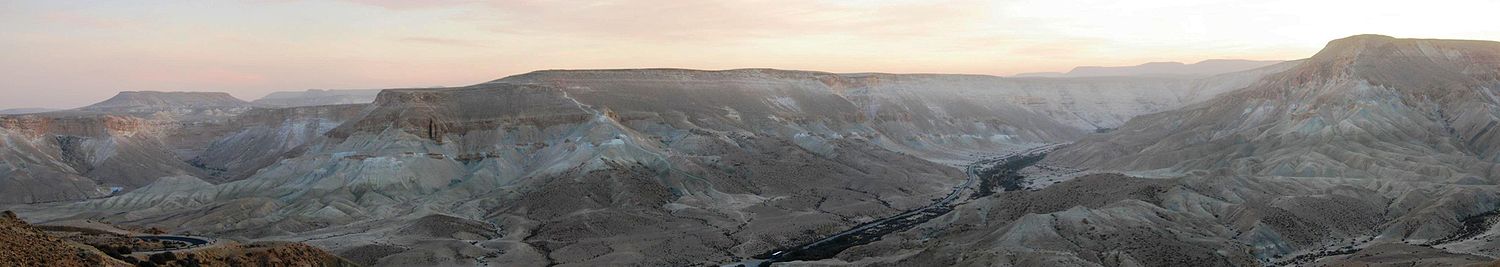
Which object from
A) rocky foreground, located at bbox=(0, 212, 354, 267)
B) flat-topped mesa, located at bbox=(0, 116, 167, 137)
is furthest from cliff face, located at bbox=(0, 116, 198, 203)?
rocky foreground, located at bbox=(0, 212, 354, 267)

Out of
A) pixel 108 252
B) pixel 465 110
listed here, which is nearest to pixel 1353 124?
pixel 465 110

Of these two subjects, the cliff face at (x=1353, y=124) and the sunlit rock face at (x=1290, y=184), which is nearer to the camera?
the sunlit rock face at (x=1290, y=184)

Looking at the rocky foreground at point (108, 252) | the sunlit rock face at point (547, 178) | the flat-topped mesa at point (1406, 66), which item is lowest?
the sunlit rock face at point (547, 178)

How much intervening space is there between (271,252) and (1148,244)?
64.5 metres

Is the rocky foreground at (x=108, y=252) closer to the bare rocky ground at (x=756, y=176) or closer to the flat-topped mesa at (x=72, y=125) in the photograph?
the bare rocky ground at (x=756, y=176)

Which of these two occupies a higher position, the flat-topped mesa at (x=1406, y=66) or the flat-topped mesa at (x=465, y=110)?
Answer: the flat-topped mesa at (x=1406, y=66)

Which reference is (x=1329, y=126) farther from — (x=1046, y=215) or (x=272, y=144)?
(x=272, y=144)

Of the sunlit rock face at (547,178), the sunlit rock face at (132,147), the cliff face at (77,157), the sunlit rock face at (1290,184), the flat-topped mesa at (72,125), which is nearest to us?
the sunlit rock face at (1290,184)

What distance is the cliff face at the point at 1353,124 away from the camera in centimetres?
12162

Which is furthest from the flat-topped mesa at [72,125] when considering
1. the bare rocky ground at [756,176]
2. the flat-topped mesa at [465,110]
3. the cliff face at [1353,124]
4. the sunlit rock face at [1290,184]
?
the cliff face at [1353,124]

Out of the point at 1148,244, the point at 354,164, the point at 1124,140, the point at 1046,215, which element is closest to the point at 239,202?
the point at 354,164

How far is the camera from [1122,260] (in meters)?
74.6

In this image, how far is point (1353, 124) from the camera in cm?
13312

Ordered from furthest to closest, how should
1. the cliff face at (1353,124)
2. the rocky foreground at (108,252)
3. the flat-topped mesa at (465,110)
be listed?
the flat-topped mesa at (465,110) < the cliff face at (1353,124) < the rocky foreground at (108,252)
